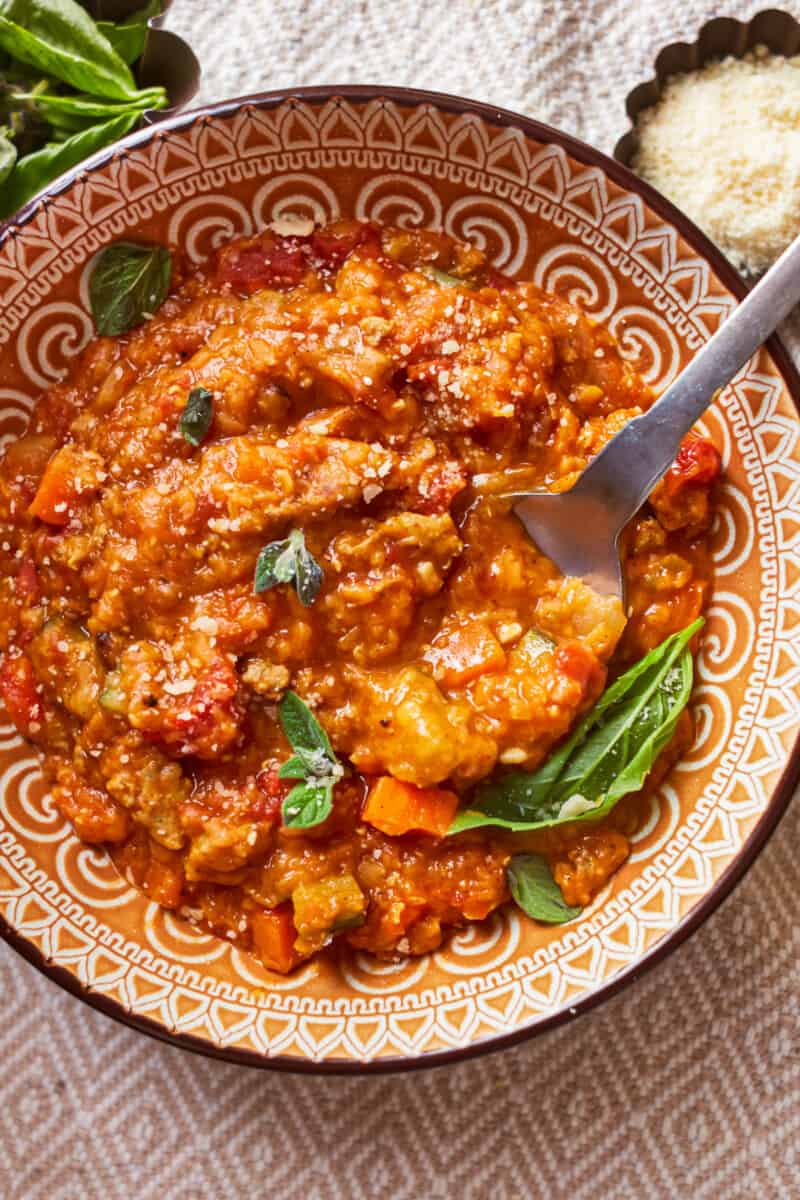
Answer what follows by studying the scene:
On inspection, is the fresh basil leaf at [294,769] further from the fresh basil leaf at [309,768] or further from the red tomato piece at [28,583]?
the red tomato piece at [28,583]

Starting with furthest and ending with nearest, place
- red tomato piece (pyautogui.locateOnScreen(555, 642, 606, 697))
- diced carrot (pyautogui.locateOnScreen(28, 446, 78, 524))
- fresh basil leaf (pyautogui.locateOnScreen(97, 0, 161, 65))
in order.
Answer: fresh basil leaf (pyautogui.locateOnScreen(97, 0, 161, 65))
diced carrot (pyautogui.locateOnScreen(28, 446, 78, 524))
red tomato piece (pyautogui.locateOnScreen(555, 642, 606, 697))

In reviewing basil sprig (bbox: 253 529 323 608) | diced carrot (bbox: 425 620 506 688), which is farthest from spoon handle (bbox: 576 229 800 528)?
basil sprig (bbox: 253 529 323 608)

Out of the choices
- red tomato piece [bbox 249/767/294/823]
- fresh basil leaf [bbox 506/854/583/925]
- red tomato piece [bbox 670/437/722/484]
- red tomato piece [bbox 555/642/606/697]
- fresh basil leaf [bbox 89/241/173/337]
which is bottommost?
fresh basil leaf [bbox 506/854/583/925]

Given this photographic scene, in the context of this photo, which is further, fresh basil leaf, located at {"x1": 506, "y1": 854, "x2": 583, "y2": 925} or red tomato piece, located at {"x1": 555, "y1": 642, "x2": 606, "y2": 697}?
fresh basil leaf, located at {"x1": 506, "y1": 854, "x2": 583, "y2": 925}

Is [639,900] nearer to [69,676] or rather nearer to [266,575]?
[266,575]

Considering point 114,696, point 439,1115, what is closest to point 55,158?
point 114,696

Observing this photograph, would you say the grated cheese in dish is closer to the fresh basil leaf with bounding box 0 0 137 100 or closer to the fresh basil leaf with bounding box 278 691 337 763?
the fresh basil leaf with bounding box 0 0 137 100

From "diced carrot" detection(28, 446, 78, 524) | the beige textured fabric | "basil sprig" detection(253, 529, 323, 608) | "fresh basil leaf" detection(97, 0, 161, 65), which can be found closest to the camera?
"basil sprig" detection(253, 529, 323, 608)
